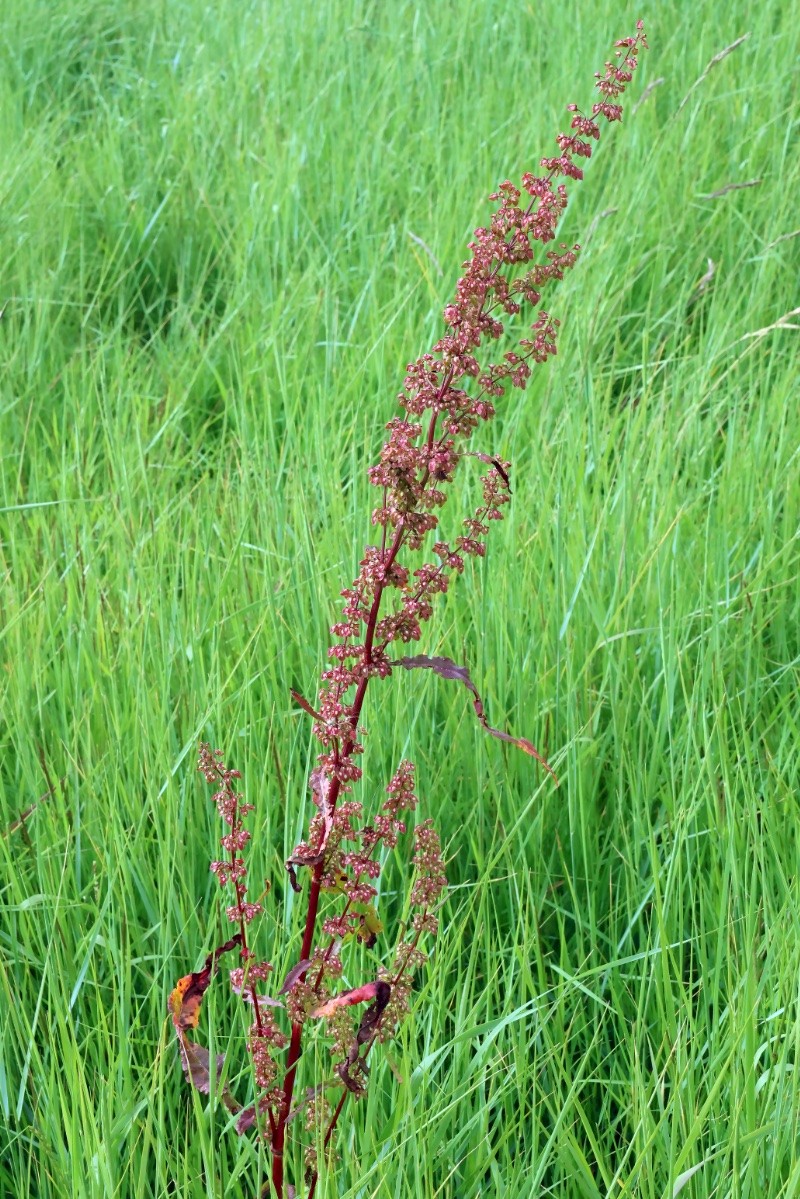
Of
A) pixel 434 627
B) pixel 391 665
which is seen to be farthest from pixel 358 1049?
pixel 434 627

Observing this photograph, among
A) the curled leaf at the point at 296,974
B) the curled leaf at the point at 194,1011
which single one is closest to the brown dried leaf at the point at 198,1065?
the curled leaf at the point at 194,1011

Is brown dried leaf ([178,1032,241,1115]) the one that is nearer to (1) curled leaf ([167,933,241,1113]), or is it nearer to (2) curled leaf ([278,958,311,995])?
(1) curled leaf ([167,933,241,1113])

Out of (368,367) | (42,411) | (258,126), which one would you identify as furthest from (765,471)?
(258,126)

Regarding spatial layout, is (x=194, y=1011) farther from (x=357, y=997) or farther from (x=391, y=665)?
(x=391, y=665)

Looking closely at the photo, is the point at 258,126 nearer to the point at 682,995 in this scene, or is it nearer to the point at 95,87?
the point at 95,87

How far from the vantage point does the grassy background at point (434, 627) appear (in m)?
1.20

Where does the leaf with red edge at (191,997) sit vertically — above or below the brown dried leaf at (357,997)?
below

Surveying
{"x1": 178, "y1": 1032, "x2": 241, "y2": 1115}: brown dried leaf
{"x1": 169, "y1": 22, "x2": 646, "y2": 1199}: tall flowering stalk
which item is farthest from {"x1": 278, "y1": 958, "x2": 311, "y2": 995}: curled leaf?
{"x1": 178, "y1": 1032, "x2": 241, "y2": 1115}: brown dried leaf

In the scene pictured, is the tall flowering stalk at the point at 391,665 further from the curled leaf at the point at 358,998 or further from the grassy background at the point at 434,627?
the grassy background at the point at 434,627

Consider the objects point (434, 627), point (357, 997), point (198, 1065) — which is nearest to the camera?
point (357, 997)

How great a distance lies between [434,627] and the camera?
1.70 meters

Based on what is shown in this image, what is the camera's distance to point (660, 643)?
168 centimetres

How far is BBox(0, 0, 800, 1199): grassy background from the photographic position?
1.20 m

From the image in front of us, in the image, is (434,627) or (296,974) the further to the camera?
(434,627)
